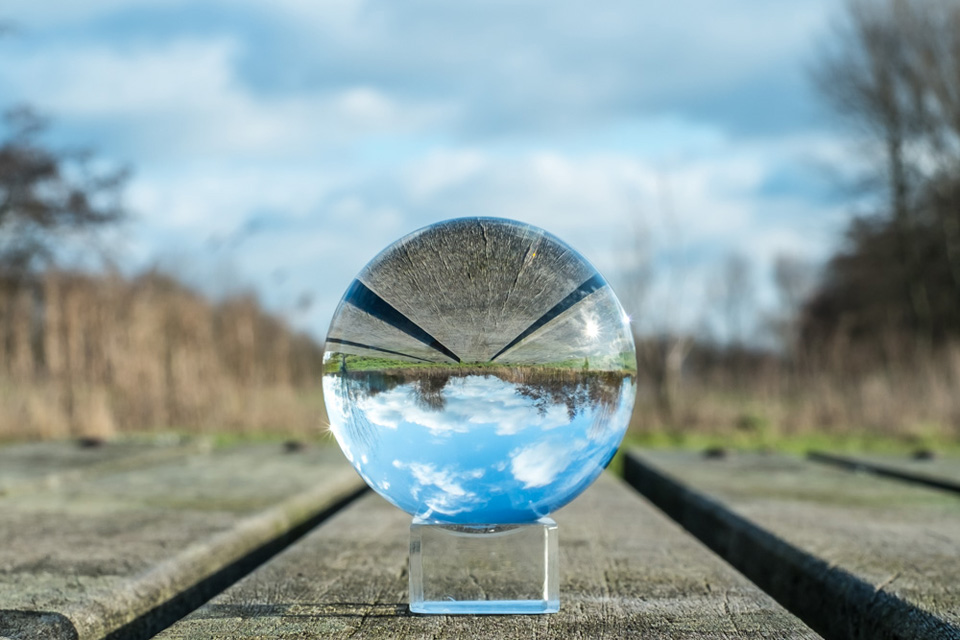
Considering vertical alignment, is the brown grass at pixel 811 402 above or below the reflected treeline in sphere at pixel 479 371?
below

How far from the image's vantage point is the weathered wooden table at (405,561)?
4.33 feet

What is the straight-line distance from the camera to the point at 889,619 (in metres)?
1.39

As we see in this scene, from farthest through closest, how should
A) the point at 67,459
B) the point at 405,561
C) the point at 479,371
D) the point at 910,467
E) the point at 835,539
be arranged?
the point at 67,459, the point at 910,467, the point at 835,539, the point at 405,561, the point at 479,371

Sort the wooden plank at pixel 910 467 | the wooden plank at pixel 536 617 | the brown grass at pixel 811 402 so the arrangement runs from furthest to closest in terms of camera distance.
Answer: the brown grass at pixel 811 402 → the wooden plank at pixel 910 467 → the wooden plank at pixel 536 617

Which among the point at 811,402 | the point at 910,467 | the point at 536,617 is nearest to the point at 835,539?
the point at 536,617

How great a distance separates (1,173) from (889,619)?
19.3 m

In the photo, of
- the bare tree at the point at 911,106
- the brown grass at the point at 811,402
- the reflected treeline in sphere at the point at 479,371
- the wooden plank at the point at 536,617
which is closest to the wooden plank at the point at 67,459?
the wooden plank at the point at 536,617

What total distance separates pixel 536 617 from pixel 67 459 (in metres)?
3.14

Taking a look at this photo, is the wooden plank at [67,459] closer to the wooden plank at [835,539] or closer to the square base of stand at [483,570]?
the square base of stand at [483,570]

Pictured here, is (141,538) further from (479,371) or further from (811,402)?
(811,402)

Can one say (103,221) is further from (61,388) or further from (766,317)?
(766,317)

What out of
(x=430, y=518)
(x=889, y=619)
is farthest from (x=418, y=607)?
(x=889, y=619)

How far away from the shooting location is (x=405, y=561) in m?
1.76

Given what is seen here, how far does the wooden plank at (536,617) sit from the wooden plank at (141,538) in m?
0.18
